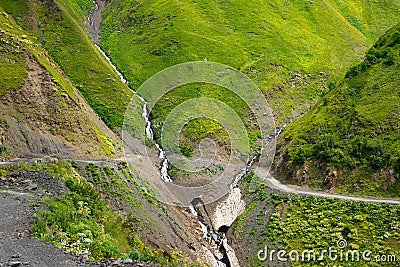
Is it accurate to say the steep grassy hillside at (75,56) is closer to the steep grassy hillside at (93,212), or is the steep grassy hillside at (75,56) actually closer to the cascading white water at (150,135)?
the cascading white water at (150,135)

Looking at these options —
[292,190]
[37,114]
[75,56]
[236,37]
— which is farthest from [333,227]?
[236,37]

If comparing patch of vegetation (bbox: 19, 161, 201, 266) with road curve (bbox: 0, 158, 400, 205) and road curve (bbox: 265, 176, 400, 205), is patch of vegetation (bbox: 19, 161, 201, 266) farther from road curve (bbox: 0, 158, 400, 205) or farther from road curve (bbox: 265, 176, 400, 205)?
road curve (bbox: 265, 176, 400, 205)

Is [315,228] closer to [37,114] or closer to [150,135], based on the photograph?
[37,114]

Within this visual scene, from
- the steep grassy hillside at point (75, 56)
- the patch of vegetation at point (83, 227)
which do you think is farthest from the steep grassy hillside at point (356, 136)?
the steep grassy hillside at point (75, 56)

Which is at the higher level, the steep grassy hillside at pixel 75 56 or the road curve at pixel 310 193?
the steep grassy hillside at pixel 75 56

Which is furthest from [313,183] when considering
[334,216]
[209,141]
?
[209,141]

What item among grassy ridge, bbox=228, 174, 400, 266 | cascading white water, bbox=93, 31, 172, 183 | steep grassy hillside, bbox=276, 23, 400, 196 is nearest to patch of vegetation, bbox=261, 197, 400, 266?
grassy ridge, bbox=228, 174, 400, 266
